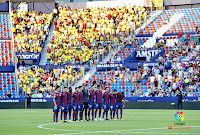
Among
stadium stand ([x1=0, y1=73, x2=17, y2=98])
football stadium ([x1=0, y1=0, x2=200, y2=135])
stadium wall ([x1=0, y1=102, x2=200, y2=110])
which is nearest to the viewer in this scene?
stadium wall ([x1=0, y1=102, x2=200, y2=110])

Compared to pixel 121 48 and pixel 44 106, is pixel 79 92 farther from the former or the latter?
pixel 121 48

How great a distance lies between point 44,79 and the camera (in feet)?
168

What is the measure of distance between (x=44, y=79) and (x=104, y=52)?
6658mm

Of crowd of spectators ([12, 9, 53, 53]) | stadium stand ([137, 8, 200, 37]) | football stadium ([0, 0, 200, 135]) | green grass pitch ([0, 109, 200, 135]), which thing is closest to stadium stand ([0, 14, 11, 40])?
football stadium ([0, 0, 200, 135])

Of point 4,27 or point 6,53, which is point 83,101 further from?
point 4,27

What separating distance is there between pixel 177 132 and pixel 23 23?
4237cm

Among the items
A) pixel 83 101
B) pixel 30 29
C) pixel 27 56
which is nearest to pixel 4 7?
pixel 30 29

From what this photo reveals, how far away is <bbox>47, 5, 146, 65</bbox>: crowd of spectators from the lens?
53.7m

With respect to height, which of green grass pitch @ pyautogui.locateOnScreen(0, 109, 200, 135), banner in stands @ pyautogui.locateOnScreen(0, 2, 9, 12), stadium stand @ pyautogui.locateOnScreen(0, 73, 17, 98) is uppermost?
banner in stands @ pyautogui.locateOnScreen(0, 2, 9, 12)

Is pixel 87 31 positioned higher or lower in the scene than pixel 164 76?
higher

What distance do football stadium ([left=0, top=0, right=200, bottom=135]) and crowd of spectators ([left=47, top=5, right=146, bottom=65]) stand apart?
0.33ft

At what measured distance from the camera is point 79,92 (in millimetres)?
26609

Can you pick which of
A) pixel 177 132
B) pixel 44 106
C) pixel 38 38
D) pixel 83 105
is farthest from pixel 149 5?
pixel 177 132

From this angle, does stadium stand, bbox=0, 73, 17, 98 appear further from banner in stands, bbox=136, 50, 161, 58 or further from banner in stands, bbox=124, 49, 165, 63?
banner in stands, bbox=136, 50, 161, 58
